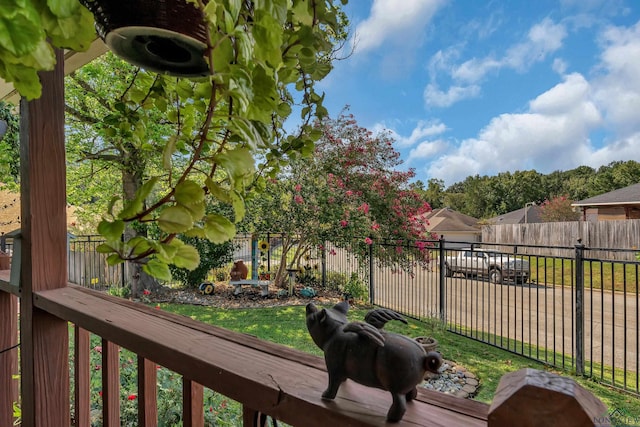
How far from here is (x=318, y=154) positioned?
630 cm

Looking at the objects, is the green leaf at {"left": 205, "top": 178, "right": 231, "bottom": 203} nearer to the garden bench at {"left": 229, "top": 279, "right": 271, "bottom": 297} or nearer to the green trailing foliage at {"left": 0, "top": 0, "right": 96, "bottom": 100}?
the green trailing foliage at {"left": 0, "top": 0, "right": 96, "bottom": 100}

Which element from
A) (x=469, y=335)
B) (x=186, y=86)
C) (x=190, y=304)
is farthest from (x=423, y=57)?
(x=186, y=86)

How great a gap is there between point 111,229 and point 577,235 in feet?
30.3

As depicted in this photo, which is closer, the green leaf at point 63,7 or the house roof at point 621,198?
the green leaf at point 63,7

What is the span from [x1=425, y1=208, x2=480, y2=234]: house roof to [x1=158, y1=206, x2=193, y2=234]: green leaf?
12.6 meters

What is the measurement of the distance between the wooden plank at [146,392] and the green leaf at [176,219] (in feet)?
1.57

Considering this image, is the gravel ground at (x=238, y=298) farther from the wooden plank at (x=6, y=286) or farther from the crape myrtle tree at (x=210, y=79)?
the crape myrtle tree at (x=210, y=79)

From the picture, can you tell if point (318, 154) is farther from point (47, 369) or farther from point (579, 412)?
point (579, 412)

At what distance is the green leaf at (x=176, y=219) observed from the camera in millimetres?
400

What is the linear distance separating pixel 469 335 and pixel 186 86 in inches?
182

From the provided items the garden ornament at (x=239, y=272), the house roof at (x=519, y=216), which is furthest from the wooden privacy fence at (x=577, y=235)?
the house roof at (x=519, y=216)

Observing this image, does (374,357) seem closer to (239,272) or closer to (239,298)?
(239,298)

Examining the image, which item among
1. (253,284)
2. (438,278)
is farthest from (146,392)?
(438,278)

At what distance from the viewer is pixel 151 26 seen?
1.84 ft
